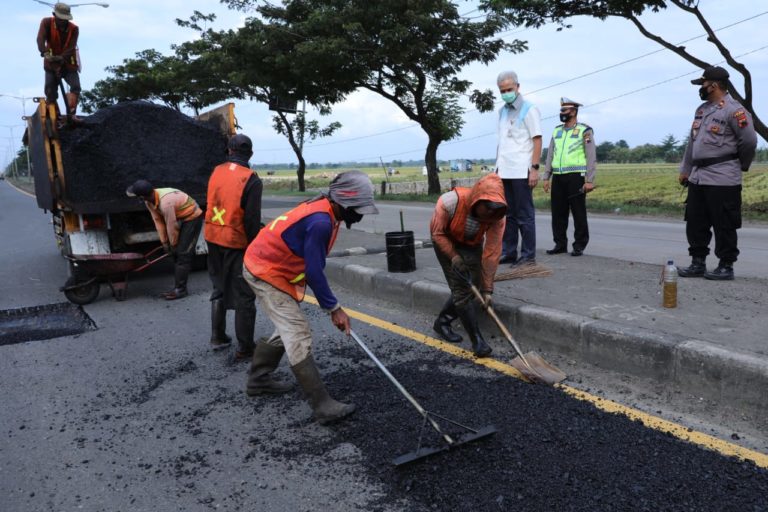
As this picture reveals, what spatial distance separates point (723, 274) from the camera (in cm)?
525

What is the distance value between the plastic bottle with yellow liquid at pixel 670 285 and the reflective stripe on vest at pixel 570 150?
2.51 meters

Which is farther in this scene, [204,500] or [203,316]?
[203,316]

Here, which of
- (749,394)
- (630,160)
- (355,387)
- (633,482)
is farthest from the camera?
(630,160)

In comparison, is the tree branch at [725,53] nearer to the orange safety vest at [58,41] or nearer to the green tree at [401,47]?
the green tree at [401,47]

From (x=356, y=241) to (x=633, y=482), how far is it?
7.38 meters

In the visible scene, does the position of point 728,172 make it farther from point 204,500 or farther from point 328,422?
point 204,500

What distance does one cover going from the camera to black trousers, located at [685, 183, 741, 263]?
5.11 metres

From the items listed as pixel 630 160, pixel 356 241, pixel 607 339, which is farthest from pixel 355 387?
pixel 630 160

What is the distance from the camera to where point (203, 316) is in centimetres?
581

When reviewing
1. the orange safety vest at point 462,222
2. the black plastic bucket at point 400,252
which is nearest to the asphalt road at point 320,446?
the orange safety vest at point 462,222

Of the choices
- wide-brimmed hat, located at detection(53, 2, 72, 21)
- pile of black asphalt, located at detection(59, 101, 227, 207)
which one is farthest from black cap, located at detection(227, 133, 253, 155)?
wide-brimmed hat, located at detection(53, 2, 72, 21)

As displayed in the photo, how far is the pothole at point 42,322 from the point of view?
5316 mm

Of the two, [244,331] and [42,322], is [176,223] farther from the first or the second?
[244,331]

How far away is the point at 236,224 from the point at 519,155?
10.6ft
